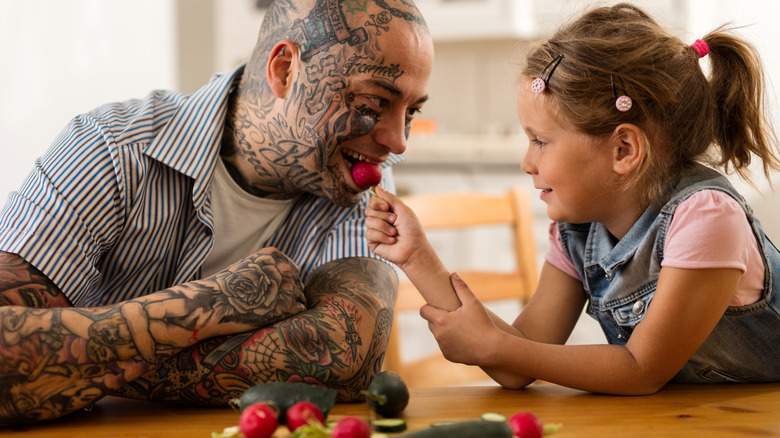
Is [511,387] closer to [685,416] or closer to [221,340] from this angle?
[685,416]

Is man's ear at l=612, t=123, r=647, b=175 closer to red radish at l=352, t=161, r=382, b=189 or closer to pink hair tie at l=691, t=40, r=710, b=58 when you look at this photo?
pink hair tie at l=691, t=40, r=710, b=58

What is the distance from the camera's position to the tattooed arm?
843 millimetres

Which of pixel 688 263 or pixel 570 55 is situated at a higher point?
pixel 570 55

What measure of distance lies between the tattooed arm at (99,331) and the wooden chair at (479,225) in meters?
0.77

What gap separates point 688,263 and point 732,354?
236mm

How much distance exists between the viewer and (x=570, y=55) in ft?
3.72

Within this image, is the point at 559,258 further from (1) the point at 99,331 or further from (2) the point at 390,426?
(1) the point at 99,331

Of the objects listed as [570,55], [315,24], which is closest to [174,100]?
[315,24]

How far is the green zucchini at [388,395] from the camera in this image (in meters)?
0.81

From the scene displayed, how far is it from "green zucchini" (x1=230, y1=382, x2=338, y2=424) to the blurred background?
73 cm

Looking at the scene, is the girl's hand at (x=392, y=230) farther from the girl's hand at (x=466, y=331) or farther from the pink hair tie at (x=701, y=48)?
the pink hair tie at (x=701, y=48)

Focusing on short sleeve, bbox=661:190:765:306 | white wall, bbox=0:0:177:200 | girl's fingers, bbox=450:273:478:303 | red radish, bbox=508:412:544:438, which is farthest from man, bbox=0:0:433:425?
white wall, bbox=0:0:177:200

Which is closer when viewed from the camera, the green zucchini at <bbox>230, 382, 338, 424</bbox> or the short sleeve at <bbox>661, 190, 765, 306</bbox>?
the green zucchini at <bbox>230, 382, 338, 424</bbox>

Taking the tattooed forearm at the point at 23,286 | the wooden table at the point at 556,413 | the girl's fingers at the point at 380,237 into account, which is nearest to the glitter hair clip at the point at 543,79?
the girl's fingers at the point at 380,237
